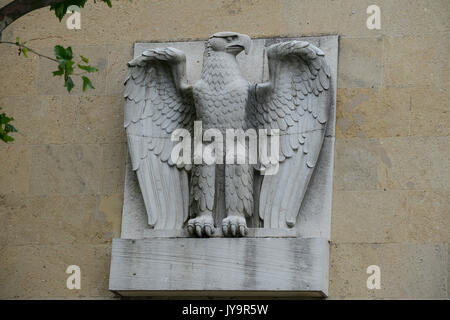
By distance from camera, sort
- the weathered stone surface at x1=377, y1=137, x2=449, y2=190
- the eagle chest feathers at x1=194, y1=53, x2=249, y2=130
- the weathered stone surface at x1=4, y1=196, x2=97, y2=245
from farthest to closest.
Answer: the weathered stone surface at x1=4, y1=196, x2=97, y2=245
the eagle chest feathers at x1=194, y1=53, x2=249, y2=130
the weathered stone surface at x1=377, y1=137, x2=449, y2=190

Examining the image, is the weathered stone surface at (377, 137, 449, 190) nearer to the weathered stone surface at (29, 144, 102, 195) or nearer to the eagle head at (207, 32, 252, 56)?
the eagle head at (207, 32, 252, 56)

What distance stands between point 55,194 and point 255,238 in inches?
74.0

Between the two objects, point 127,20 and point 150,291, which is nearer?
point 150,291

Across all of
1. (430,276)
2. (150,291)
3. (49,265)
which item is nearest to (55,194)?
(49,265)

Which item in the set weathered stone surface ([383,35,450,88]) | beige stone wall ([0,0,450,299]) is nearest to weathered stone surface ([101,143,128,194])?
beige stone wall ([0,0,450,299])

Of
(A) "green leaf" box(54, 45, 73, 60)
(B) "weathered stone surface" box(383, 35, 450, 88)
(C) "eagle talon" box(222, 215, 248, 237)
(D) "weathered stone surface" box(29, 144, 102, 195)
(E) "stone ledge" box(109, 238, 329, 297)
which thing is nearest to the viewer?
(A) "green leaf" box(54, 45, 73, 60)

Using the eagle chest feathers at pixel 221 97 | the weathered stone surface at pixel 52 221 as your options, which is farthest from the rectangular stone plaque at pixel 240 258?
Result: the eagle chest feathers at pixel 221 97

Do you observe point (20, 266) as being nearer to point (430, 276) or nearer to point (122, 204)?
point (122, 204)

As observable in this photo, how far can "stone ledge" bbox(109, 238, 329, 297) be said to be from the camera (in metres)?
9.61

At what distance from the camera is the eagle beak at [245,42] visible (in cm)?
1015

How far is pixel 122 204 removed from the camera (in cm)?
1038

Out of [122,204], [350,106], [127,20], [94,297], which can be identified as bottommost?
[94,297]

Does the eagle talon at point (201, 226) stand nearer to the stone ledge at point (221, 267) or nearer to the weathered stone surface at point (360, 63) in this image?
the stone ledge at point (221, 267)

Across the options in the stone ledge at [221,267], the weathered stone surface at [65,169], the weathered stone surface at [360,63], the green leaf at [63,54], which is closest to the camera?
the green leaf at [63,54]
